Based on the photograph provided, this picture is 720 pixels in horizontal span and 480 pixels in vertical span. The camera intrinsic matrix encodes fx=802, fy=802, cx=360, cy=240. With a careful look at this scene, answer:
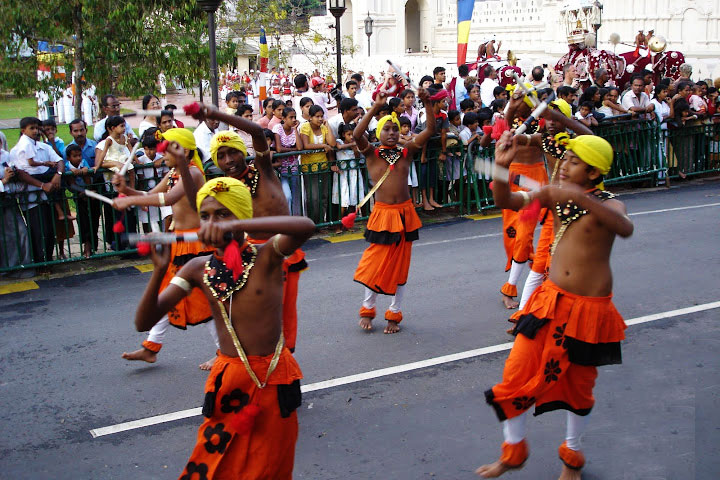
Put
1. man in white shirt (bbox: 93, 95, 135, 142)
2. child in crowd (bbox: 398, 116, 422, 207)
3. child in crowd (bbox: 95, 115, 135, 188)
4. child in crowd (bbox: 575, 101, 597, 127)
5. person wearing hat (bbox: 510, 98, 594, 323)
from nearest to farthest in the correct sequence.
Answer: person wearing hat (bbox: 510, 98, 594, 323) → child in crowd (bbox: 95, 115, 135, 188) → man in white shirt (bbox: 93, 95, 135, 142) → child in crowd (bbox: 398, 116, 422, 207) → child in crowd (bbox: 575, 101, 597, 127)

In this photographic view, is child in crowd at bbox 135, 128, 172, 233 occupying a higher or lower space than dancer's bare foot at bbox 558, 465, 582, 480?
higher

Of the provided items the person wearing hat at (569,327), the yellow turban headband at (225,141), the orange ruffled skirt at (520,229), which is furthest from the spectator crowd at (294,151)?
the person wearing hat at (569,327)

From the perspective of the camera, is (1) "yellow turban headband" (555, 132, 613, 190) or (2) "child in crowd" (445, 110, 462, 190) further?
(2) "child in crowd" (445, 110, 462, 190)

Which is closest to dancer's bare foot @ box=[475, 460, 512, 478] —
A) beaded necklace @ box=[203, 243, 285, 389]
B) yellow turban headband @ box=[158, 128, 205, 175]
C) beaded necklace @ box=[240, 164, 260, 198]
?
beaded necklace @ box=[203, 243, 285, 389]

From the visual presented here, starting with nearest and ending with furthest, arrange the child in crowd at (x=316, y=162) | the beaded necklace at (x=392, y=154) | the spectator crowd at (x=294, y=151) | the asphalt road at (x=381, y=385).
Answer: the asphalt road at (x=381, y=385) → the beaded necklace at (x=392, y=154) → the spectator crowd at (x=294, y=151) → the child in crowd at (x=316, y=162)

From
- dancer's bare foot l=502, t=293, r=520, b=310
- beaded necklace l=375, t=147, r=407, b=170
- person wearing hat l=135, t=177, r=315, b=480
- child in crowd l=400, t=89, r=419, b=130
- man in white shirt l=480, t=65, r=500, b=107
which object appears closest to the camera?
person wearing hat l=135, t=177, r=315, b=480

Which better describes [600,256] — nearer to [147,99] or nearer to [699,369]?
[699,369]

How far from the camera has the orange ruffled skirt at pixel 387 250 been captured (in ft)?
24.4

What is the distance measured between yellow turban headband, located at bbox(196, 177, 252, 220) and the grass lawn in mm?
28545

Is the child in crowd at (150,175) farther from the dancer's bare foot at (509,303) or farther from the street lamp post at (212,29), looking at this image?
the dancer's bare foot at (509,303)

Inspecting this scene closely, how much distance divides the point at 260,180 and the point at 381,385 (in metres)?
1.87

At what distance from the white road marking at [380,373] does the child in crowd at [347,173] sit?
522 cm

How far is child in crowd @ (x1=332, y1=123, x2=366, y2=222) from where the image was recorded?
11.8 meters

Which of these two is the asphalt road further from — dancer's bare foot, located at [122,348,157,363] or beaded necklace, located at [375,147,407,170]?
beaded necklace, located at [375,147,407,170]
